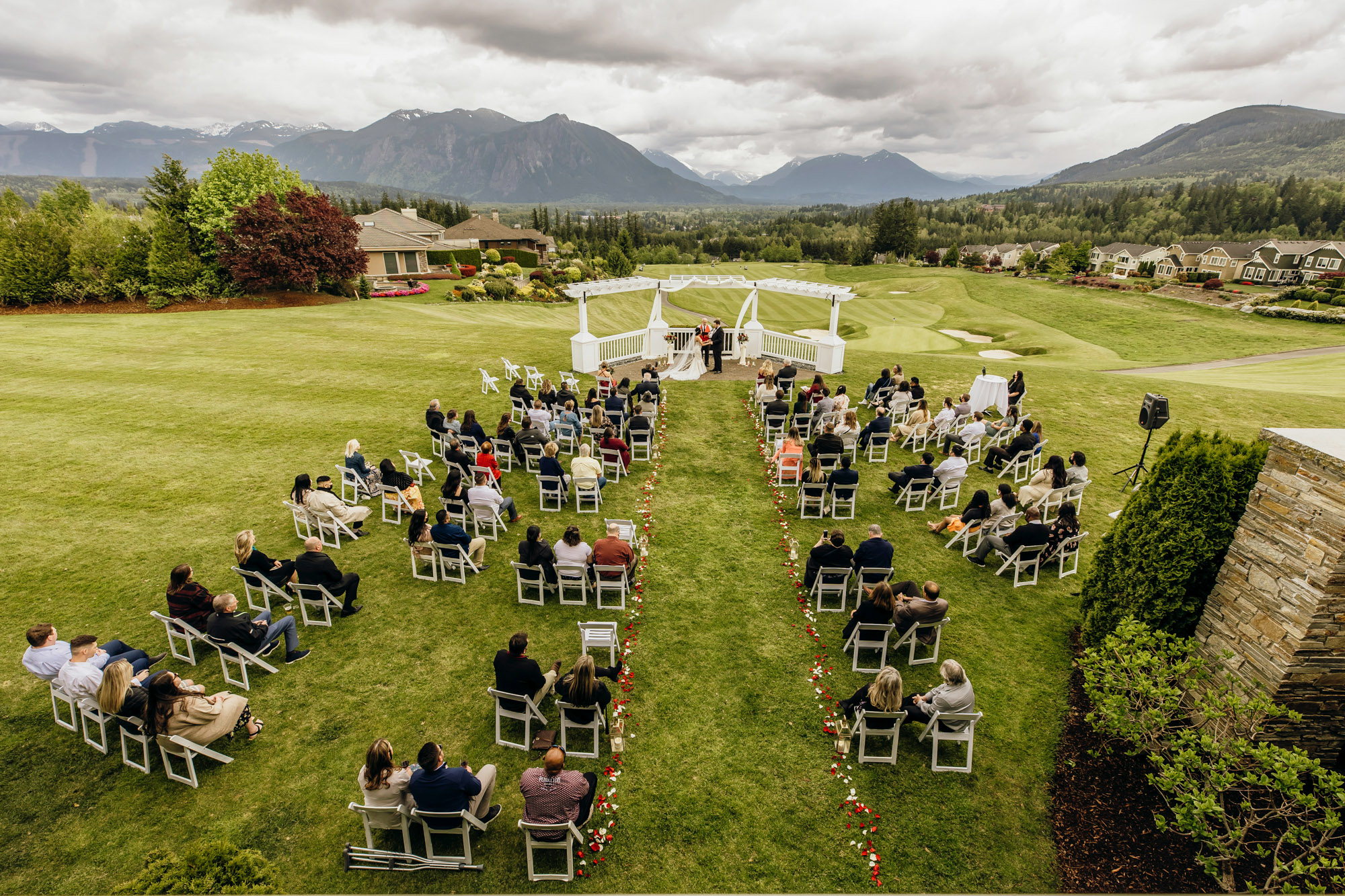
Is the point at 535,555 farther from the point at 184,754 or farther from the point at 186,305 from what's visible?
the point at 186,305

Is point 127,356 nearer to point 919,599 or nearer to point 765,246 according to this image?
point 919,599

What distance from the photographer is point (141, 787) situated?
534 centimetres

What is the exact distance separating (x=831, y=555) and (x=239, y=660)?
24.3 ft

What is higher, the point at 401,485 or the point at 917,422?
the point at 917,422

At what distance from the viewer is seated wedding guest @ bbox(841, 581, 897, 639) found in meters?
6.88

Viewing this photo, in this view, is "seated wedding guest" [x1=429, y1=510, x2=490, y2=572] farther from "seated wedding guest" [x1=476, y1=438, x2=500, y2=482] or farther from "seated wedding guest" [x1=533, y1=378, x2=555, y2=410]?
"seated wedding guest" [x1=533, y1=378, x2=555, y2=410]

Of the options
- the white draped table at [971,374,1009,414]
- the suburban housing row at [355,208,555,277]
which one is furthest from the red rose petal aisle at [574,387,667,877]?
the suburban housing row at [355,208,555,277]

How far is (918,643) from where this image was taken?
7.52 m

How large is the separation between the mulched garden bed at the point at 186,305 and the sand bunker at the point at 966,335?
117 ft

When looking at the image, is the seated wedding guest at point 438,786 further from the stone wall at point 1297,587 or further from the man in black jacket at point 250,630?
the stone wall at point 1297,587

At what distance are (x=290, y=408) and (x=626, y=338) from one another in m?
10.1

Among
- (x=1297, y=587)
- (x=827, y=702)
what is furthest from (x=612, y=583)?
(x=1297, y=587)

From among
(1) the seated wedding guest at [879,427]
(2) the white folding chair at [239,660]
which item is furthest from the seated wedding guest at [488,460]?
(1) the seated wedding guest at [879,427]

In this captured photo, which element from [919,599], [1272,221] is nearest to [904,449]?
[919,599]
